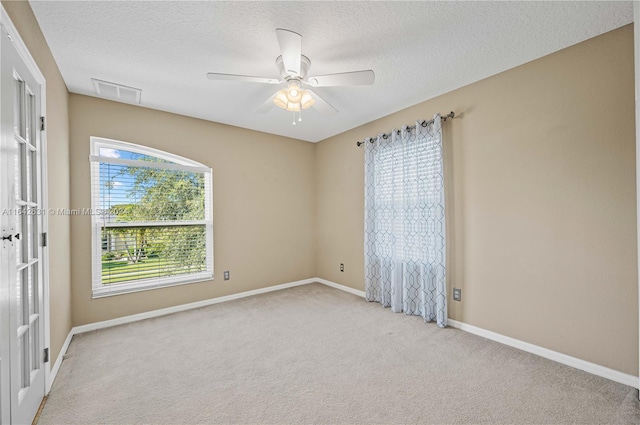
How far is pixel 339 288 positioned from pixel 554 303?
8.86 ft

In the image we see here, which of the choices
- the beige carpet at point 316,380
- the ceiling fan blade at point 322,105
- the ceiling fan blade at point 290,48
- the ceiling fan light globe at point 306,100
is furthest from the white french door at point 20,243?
the ceiling fan blade at point 322,105

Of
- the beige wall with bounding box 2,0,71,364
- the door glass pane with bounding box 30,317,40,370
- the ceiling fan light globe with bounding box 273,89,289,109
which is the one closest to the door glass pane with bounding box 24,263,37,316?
the door glass pane with bounding box 30,317,40,370

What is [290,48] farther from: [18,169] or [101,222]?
[101,222]

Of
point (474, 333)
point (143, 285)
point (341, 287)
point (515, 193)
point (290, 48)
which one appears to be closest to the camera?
point (290, 48)

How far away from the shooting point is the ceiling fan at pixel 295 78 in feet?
5.89

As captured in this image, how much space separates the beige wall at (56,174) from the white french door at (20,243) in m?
0.26

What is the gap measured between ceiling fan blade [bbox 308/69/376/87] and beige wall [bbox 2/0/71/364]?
1.78 m

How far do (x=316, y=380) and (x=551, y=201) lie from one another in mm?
2343

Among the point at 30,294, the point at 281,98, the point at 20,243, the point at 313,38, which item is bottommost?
the point at 30,294

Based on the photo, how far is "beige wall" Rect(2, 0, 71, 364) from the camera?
184 cm

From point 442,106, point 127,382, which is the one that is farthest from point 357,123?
point 127,382

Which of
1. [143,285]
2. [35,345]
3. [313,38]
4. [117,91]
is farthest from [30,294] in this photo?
[313,38]

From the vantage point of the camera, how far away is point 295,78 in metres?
2.22

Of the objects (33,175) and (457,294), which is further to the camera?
(457,294)
